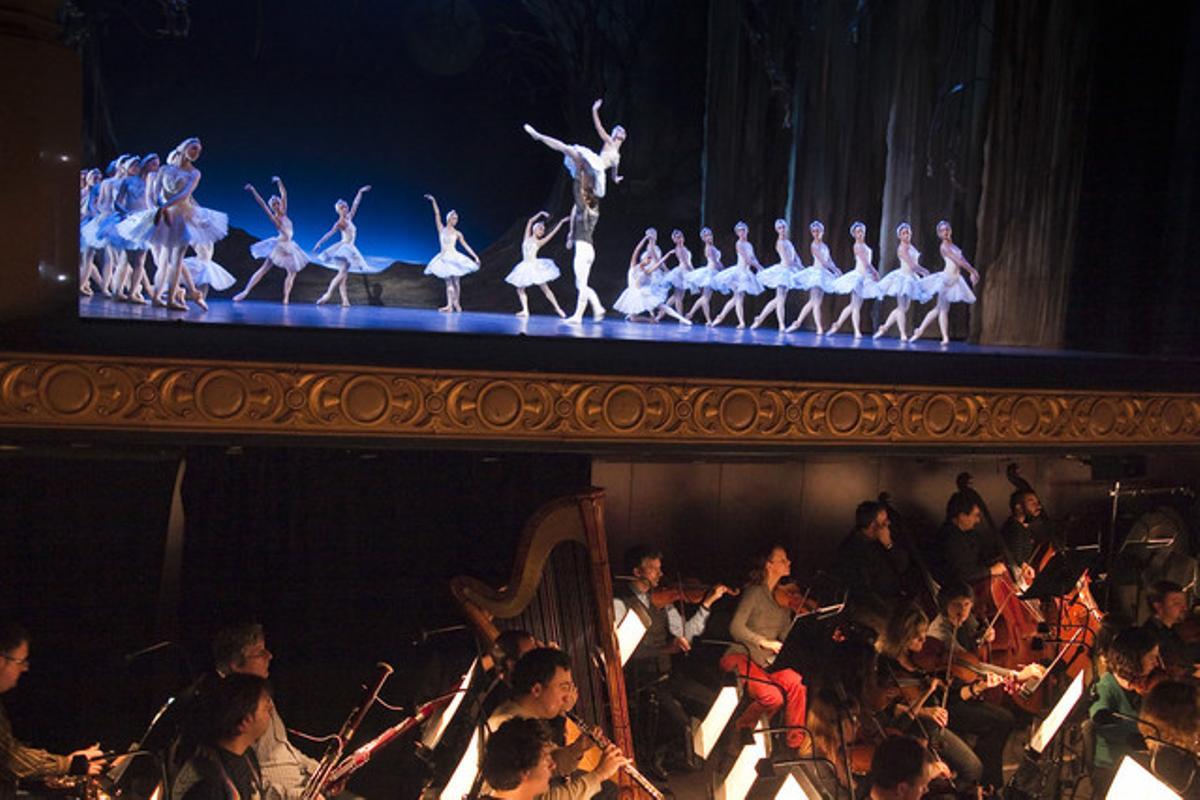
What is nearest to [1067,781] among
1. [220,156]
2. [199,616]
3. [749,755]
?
[749,755]

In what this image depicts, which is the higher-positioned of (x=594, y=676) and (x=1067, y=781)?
(x=594, y=676)

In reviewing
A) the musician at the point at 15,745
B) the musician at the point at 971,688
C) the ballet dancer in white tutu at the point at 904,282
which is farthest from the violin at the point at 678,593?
the ballet dancer in white tutu at the point at 904,282

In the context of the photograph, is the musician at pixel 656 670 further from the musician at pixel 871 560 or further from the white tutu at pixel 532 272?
the white tutu at pixel 532 272

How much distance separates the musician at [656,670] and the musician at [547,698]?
1793mm

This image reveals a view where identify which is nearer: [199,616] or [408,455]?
[199,616]

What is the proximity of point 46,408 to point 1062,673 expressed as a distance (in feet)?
17.5

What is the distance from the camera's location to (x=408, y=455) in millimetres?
7449

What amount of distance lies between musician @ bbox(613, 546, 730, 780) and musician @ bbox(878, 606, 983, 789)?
1.07 metres

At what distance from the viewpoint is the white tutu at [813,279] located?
11781 mm

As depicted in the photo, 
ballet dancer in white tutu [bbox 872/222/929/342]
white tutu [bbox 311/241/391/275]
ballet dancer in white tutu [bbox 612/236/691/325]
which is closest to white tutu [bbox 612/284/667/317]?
ballet dancer in white tutu [bbox 612/236/691/325]

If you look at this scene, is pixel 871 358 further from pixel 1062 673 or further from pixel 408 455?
pixel 408 455

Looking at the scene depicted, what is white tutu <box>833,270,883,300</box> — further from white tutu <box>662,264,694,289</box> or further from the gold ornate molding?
the gold ornate molding

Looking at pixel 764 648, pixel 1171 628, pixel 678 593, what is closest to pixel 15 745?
pixel 678 593

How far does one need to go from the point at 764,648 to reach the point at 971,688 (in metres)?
1.03
